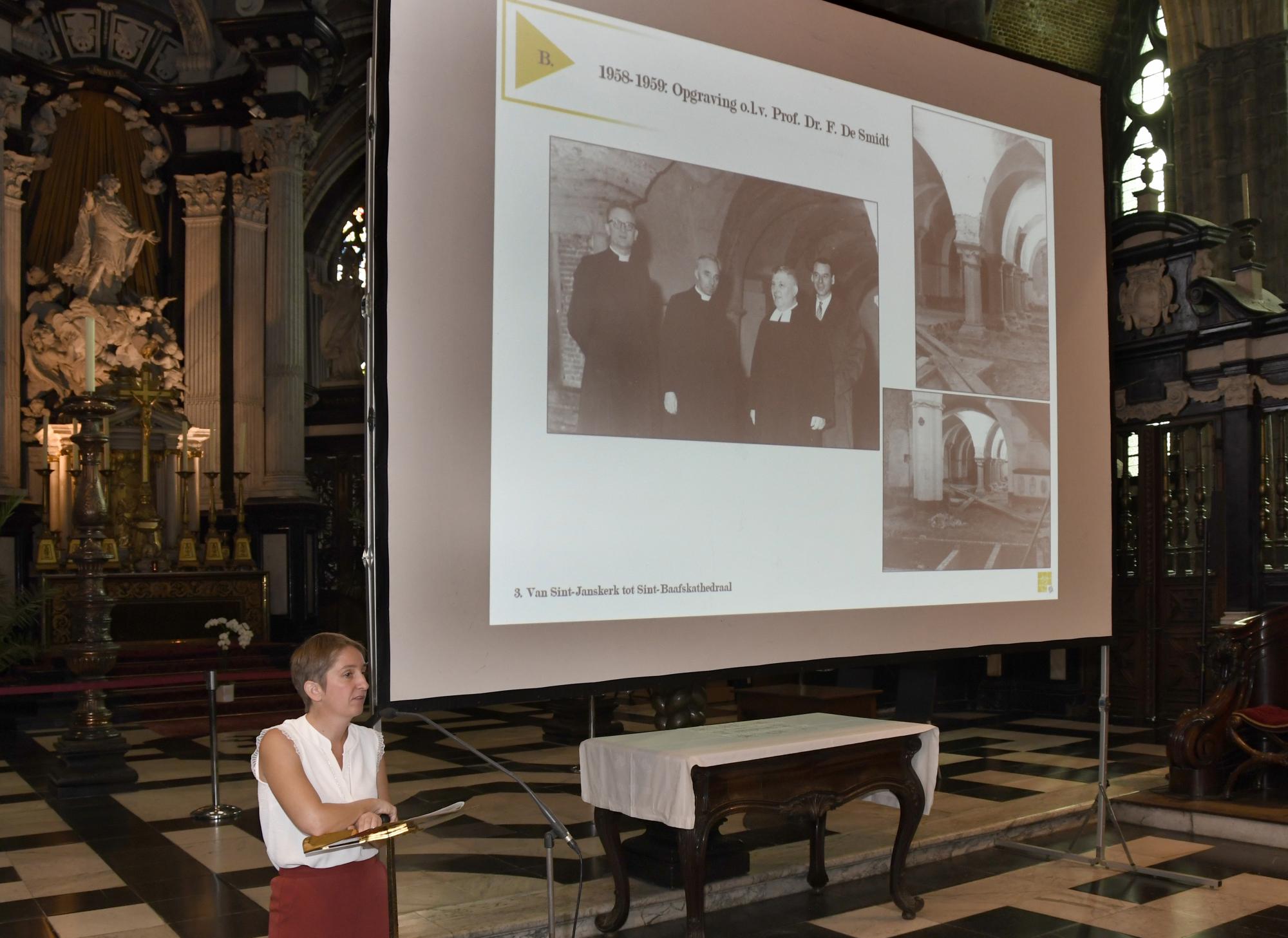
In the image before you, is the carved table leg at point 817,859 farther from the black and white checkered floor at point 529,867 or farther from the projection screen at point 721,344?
the projection screen at point 721,344

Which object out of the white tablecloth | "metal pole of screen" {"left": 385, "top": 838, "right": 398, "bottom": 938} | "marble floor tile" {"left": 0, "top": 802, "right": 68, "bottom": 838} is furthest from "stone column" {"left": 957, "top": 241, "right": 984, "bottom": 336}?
"marble floor tile" {"left": 0, "top": 802, "right": 68, "bottom": 838}

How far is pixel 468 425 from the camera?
3734 millimetres

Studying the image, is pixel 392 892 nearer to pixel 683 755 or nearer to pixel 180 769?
pixel 683 755

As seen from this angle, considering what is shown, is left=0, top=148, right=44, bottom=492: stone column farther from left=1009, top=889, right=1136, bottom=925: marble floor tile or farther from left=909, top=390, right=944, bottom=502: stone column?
left=1009, top=889, right=1136, bottom=925: marble floor tile

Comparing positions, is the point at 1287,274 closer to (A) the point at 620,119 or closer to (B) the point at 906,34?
(B) the point at 906,34

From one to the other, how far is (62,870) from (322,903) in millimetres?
3065

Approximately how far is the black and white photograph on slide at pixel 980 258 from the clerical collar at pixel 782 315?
70 centimetres

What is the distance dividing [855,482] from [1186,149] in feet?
34.9

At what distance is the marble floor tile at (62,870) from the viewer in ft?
15.6

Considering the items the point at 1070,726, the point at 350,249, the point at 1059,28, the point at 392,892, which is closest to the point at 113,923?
the point at 392,892

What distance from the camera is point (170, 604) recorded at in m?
11.8

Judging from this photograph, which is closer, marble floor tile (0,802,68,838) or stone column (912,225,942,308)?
stone column (912,225,942,308)

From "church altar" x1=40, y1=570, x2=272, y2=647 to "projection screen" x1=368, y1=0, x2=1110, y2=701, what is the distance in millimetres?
8529

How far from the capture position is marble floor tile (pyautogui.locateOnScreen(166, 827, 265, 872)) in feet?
16.8
